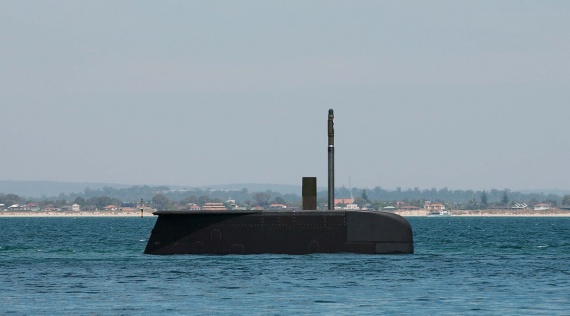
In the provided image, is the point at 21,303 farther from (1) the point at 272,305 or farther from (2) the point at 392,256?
(2) the point at 392,256

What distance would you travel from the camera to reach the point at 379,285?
36.8 meters

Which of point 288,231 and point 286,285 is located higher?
point 288,231

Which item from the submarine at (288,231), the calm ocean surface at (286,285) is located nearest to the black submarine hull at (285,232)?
the submarine at (288,231)

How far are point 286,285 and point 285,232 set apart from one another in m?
9.47

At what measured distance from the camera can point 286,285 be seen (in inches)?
1447

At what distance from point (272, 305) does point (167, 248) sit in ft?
55.3

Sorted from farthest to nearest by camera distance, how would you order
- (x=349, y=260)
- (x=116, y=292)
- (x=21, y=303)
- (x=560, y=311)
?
1. (x=349, y=260)
2. (x=116, y=292)
3. (x=21, y=303)
4. (x=560, y=311)

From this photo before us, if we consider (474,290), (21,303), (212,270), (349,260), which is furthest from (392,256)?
(21,303)

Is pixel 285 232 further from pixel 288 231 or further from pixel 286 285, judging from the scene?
pixel 286 285

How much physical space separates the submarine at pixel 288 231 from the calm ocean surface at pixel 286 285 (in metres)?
0.48

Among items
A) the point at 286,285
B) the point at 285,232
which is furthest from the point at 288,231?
the point at 286,285

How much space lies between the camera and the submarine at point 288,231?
45.5m

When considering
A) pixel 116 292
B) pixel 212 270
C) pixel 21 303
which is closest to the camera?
pixel 21 303

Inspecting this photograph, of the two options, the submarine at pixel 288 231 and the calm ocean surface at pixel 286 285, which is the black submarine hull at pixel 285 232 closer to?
the submarine at pixel 288 231
